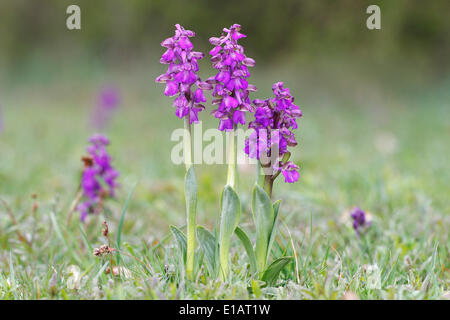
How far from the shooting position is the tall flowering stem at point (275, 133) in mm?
1500

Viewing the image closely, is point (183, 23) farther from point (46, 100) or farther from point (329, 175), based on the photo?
point (329, 175)

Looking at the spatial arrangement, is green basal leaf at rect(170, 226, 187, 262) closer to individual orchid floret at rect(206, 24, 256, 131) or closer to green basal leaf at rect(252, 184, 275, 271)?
green basal leaf at rect(252, 184, 275, 271)

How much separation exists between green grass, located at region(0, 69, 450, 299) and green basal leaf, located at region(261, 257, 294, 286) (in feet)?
0.14

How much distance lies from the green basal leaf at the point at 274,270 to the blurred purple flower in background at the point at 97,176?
101 centimetres

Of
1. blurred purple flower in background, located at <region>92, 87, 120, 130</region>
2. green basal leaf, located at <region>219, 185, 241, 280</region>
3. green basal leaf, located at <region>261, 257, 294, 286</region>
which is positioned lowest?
green basal leaf, located at <region>261, 257, 294, 286</region>

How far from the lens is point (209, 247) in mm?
1619

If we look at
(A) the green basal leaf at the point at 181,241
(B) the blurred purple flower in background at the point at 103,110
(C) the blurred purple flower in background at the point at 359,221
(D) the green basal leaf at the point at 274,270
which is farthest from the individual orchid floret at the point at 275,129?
(B) the blurred purple flower in background at the point at 103,110

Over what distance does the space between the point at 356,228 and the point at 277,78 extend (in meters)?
7.09

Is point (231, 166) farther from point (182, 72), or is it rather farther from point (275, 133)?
Result: point (182, 72)

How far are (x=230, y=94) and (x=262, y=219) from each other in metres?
0.37

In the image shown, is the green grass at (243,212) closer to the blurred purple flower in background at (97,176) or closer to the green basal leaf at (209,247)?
the green basal leaf at (209,247)

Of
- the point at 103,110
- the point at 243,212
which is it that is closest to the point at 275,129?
the point at 243,212

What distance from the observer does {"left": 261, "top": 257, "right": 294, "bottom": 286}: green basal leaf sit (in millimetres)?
1543

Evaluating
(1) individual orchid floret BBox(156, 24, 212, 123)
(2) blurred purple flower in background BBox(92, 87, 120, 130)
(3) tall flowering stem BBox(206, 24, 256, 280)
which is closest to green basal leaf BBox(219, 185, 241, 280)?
(3) tall flowering stem BBox(206, 24, 256, 280)
